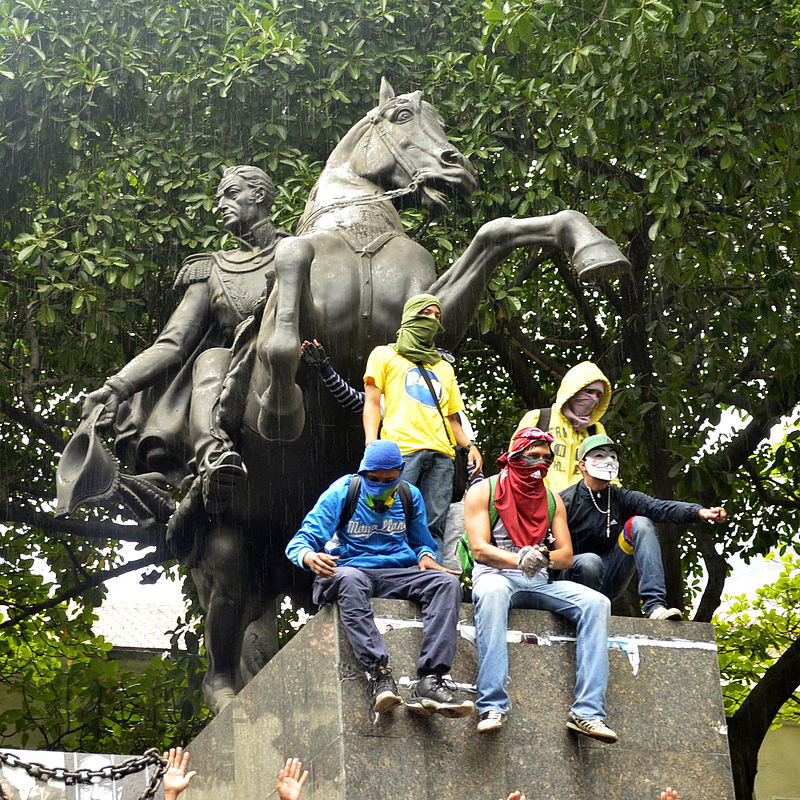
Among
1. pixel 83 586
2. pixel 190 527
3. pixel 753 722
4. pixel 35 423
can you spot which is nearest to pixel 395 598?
pixel 190 527

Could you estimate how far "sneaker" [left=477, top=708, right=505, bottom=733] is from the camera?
7543mm

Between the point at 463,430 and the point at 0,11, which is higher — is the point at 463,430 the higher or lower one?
the lower one

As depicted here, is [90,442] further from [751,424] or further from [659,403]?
[751,424]

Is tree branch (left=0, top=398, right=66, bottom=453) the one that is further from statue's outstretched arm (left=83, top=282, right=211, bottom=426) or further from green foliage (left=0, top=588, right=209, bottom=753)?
statue's outstretched arm (left=83, top=282, right=211, bottom=426)

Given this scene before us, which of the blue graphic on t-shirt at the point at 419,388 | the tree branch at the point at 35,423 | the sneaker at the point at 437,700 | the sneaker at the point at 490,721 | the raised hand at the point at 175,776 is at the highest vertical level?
the tree branch at the point at 35,423

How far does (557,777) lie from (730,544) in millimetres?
8729

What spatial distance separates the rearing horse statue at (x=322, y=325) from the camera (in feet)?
31.7

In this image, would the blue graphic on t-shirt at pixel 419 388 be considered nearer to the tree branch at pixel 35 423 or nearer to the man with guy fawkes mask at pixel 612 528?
the man with guy fawkes mask at pixel 612 528

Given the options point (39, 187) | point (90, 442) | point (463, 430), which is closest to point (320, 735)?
point (463, 430)

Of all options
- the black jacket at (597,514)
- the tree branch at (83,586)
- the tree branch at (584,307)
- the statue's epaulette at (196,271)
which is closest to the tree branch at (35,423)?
the tree branch at (83,586)

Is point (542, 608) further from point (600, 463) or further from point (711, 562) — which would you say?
point (711, 562)

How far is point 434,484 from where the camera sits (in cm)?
920

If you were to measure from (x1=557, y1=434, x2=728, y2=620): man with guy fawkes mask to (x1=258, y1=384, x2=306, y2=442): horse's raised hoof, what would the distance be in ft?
5.55

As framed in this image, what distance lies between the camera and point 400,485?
8125 mm
